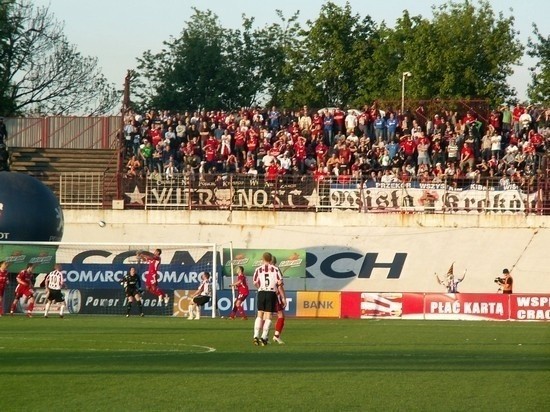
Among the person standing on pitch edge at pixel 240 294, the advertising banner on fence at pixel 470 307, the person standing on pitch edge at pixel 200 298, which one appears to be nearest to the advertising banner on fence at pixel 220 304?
the person standing on pitch edge at pixel 200 298

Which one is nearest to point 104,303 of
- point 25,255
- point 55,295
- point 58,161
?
point 55,295

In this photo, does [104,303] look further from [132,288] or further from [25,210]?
[25,210]

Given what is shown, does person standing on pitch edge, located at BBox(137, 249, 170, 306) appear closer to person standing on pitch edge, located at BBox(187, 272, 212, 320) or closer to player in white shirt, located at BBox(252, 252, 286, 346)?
person standing on pitch edge, located at BBox(187, 272, 212, 320)

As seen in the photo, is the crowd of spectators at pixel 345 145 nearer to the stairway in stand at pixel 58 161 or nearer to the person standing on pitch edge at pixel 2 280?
the stairway in stand at pixel 58 161

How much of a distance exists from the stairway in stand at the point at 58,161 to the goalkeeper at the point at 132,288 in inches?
434

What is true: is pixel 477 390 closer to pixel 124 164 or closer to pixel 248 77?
pixel 124 164

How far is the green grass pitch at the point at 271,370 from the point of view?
13.8 metres

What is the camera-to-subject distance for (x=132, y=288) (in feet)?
125

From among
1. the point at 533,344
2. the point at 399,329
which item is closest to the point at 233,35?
the point at 399,329

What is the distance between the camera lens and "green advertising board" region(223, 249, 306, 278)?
44.9 metres

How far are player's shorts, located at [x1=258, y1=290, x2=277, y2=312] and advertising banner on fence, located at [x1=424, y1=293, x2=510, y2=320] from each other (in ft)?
49.4

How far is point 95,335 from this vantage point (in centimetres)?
2608

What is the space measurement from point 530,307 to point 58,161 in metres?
21.2

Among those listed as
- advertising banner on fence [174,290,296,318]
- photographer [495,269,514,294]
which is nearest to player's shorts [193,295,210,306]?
advertising banner on fence [174,290,296,318]
